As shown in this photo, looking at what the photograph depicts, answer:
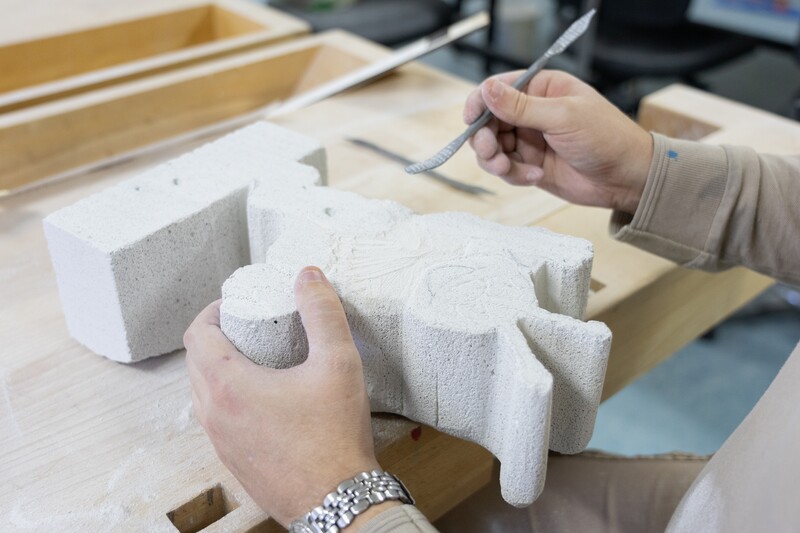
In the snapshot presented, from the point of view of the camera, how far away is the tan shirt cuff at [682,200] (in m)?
0.93

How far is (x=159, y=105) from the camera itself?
4.09 ft

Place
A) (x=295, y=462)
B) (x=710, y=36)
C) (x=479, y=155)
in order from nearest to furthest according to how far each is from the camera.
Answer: (x=295, y=462)
(x=479, y=155)
(x=710, y=36)

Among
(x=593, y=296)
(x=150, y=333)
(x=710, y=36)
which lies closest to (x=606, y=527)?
(x=593, y=296)

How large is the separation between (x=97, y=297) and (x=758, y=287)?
94cm

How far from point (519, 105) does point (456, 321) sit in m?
0.36

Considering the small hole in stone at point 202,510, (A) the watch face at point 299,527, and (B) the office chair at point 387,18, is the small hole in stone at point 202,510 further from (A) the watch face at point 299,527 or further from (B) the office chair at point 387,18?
(B) the office chair at point 387,18

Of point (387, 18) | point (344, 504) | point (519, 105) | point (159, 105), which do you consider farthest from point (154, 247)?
point (387, 18)

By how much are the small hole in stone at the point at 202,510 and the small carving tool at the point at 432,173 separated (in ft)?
1.88

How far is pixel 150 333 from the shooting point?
811mm

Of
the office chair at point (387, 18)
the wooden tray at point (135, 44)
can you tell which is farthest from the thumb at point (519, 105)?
the office chair at point (387, 18)

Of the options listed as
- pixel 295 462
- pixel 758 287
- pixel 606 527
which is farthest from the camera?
pixel 758 287

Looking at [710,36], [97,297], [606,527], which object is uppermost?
[97,297]

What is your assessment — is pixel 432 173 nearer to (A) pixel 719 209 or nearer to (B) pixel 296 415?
(A) pixel 719 209

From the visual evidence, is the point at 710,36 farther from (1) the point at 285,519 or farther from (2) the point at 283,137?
(1) the point at 285,519
